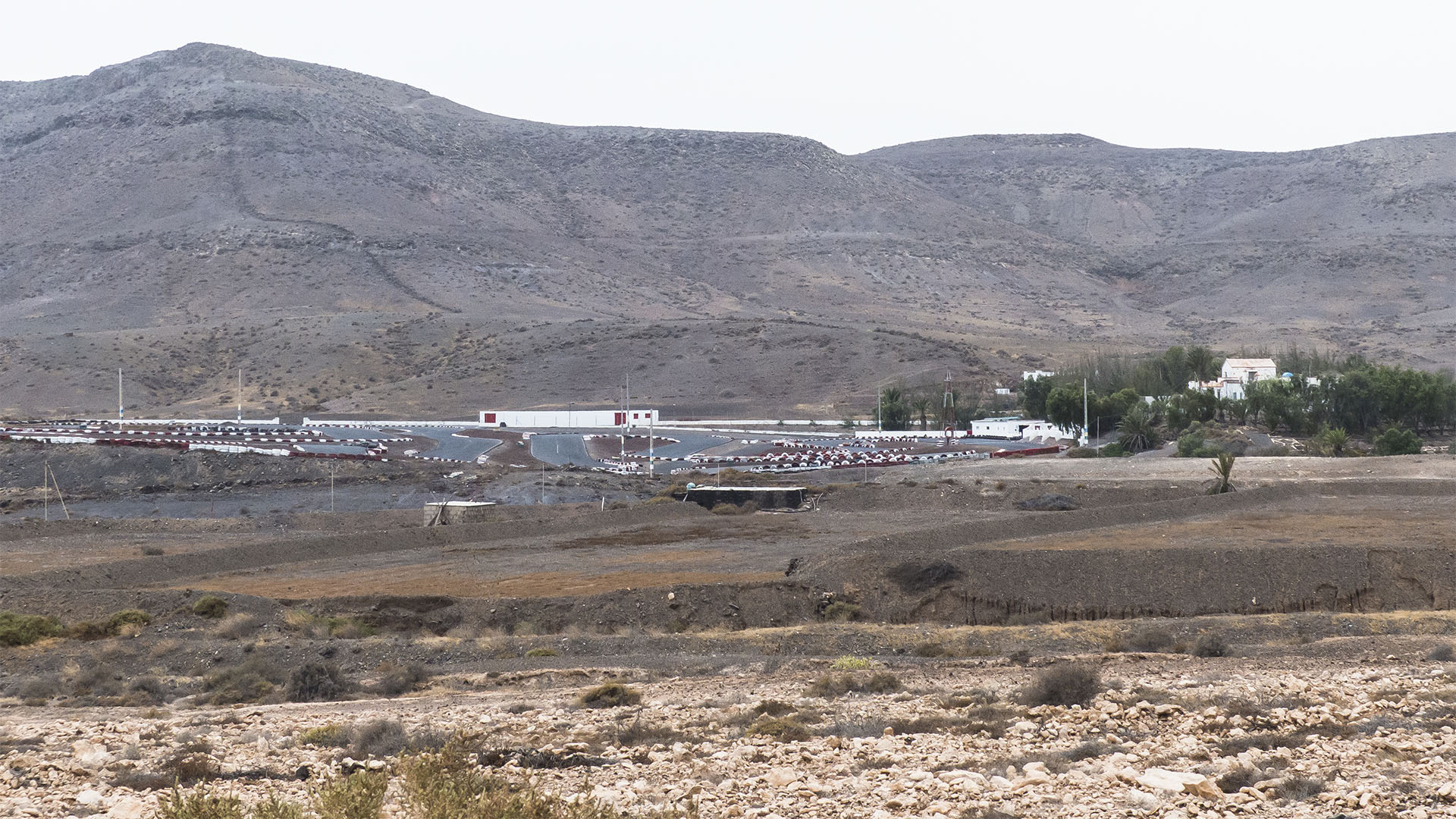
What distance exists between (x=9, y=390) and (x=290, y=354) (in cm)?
2230

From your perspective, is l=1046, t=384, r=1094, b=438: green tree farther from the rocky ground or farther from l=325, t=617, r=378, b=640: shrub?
the rocky ground

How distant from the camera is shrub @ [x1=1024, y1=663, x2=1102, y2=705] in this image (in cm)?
1552

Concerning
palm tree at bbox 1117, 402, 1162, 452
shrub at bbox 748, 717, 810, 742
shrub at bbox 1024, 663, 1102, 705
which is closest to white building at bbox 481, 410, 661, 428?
palm tree at bbox 1117, 402, 1162, 452

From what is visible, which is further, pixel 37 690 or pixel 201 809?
pixel 37 690

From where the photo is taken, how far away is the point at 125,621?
84.6 ft

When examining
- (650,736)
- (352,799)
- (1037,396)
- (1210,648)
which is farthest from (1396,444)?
(352,799)

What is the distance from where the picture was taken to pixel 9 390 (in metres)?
119

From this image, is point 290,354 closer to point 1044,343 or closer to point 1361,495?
point 1044,343

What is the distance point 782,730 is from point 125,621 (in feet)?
51.6

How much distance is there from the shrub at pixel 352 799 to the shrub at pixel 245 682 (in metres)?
8.79

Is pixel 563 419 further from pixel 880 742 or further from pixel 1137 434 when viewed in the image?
pixel 880 742

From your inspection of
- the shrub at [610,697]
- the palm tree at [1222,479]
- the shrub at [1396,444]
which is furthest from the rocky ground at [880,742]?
Result: the shrub at [1396,444]

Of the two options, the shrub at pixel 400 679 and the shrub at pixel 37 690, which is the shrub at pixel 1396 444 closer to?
the shrub at pixel 400 679

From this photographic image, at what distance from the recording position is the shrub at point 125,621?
1004 inches
